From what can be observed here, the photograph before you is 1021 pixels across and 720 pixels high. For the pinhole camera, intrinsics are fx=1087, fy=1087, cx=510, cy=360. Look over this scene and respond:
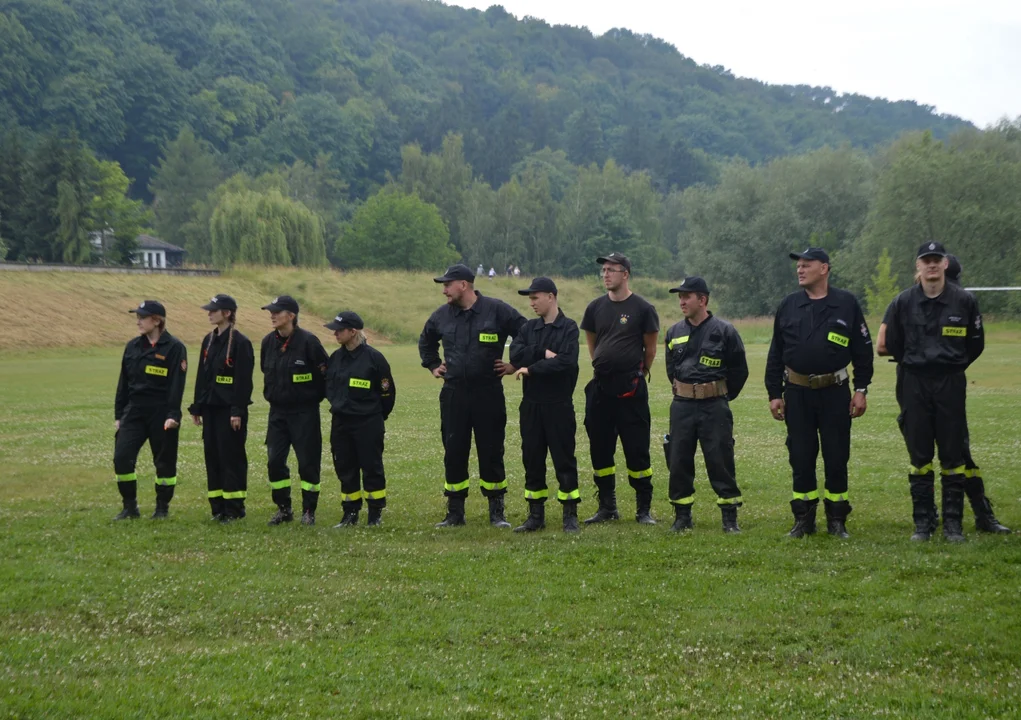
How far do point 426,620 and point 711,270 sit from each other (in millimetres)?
89046

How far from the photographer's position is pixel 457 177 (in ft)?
490

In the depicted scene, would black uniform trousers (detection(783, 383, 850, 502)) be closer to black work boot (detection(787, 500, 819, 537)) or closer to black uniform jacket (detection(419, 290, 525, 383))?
Answer: black work boot (detection(787, 500, 819, 537))

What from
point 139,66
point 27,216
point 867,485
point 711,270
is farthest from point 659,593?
point 139,66

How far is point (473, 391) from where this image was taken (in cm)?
1178

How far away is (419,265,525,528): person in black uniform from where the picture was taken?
38.5 feet

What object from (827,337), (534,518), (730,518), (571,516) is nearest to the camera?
(827,337)

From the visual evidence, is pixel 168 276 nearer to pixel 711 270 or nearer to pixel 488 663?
pixel 711 270

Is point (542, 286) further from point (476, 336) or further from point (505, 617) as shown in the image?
point (505, 617)

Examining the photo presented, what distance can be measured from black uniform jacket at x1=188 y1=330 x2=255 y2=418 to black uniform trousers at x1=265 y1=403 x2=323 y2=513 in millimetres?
412

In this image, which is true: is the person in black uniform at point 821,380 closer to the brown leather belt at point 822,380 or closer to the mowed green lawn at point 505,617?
the brown leather belt at point 822,380

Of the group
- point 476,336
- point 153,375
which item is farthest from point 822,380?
point 153,375

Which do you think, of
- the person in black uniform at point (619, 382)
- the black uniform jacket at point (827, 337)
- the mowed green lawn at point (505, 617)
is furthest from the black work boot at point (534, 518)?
the black uniform jacket at point (827, 337)

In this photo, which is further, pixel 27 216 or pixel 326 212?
pixel 326 212

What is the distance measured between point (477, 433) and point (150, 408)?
3.91 metres
